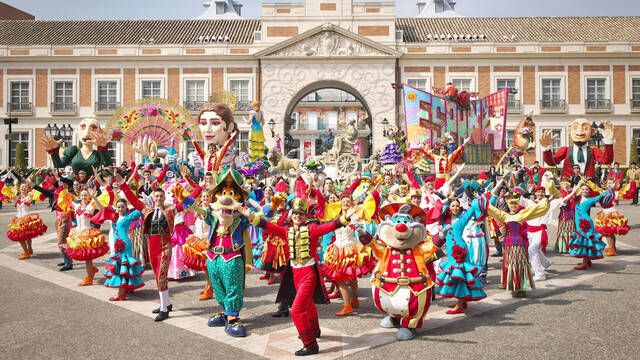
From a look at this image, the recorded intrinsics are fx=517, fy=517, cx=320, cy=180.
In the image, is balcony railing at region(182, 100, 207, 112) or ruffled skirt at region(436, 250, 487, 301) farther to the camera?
balcony railing at region(182, 100, 207, 112)

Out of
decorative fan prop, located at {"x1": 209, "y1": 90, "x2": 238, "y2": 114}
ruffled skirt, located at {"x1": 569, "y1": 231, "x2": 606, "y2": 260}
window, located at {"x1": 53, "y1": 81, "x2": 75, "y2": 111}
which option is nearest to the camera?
ruffled skirt, located at {"x1": 569, "y1": 231, "x2": 606, "y2": 260}

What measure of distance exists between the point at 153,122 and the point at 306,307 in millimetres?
8734

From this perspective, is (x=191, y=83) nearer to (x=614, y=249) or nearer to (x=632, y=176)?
(x=632, y=176)

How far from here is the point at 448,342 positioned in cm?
530

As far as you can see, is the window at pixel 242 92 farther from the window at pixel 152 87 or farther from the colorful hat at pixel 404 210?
the colorful hat at pixel 404 210

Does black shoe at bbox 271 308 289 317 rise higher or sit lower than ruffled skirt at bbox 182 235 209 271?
lower

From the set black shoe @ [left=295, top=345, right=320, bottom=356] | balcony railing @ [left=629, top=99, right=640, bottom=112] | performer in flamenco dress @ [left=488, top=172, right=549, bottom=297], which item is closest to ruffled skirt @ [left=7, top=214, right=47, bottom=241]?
black shoe @ [left=295, top=345, right=320, bottom=356]

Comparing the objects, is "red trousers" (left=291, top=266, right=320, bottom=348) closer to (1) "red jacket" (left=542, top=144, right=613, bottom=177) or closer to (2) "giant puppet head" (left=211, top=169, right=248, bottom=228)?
(2) "giant puppet head" (left=211, top=169, right=248, bottom=228)

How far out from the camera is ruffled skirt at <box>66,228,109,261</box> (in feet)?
25.3

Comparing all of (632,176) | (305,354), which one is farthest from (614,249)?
(632,176)

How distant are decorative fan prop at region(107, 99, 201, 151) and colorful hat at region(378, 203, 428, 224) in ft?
24.5

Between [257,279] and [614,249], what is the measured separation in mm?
7049

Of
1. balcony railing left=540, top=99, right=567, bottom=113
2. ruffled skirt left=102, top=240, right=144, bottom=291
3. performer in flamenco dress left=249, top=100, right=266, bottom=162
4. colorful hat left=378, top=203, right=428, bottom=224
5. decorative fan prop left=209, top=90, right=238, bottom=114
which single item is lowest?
ruffled skirt left=102, top=240, right=144, bottom=291

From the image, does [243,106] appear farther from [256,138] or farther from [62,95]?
[256,138]
